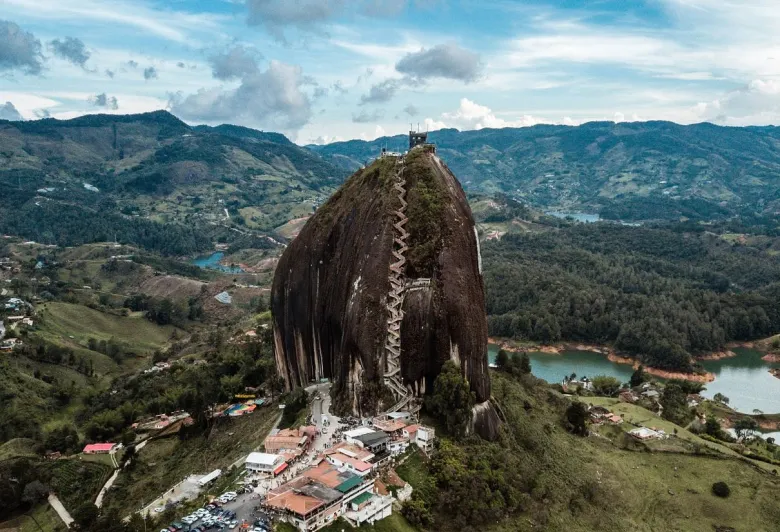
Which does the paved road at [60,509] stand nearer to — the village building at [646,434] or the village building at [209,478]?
the village building at [209,478]

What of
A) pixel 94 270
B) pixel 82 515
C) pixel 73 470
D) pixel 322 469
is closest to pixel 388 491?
pixel 322 469

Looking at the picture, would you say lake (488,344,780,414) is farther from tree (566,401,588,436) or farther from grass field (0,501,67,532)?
grass field (0,501,67,532)

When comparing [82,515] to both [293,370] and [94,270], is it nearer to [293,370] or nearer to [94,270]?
[293,370]

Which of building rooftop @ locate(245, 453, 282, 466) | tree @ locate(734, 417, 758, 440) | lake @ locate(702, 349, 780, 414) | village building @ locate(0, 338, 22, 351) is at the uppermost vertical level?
building rooftop @ locate(245, 453, 282, 466)

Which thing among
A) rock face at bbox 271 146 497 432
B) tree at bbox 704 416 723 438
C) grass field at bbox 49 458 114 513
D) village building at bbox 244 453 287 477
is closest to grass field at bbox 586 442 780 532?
rock face at bbox 271 146 497 432

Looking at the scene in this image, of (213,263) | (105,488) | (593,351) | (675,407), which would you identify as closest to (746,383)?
(593,351)

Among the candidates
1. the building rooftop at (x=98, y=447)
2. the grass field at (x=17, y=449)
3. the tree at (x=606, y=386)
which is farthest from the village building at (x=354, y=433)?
the tree at (x=606, y=386)

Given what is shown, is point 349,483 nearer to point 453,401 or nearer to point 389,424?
point 389,424
